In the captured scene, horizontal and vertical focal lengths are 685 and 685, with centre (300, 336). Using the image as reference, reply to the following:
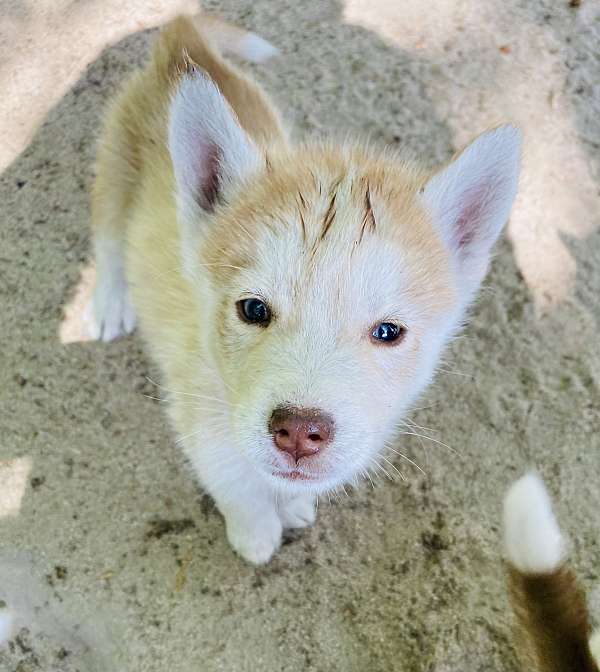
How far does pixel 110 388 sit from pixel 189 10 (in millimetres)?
2252

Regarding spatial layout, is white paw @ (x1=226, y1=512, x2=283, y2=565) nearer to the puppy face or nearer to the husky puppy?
the husky puppy

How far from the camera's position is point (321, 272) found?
170 cm

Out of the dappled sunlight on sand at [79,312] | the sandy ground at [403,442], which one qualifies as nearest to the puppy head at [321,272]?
the sandy ground at [403,442]

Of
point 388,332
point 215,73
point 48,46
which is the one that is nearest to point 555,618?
point 388,332

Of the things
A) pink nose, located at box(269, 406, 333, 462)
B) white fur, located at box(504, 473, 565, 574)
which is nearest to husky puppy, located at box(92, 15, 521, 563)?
pink nose, located at box(269, 406, 333, 462)

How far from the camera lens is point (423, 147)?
3.46 meters

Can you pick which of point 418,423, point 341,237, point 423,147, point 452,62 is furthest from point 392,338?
point 452,62

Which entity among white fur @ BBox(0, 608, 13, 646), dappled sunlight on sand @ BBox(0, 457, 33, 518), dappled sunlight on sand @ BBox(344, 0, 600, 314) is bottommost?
white fur @ BBox(0, 608, 13, 646)

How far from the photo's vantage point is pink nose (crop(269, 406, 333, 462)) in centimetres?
157

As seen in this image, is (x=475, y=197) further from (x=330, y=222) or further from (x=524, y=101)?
(x=524, y=101)

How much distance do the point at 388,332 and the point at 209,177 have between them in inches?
29.2

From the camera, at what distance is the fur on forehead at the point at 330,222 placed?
1.76 m

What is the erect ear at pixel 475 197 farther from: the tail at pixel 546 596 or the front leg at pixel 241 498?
the front leg at pixel 241 498

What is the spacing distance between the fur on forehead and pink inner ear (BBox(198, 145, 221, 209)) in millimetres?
60
